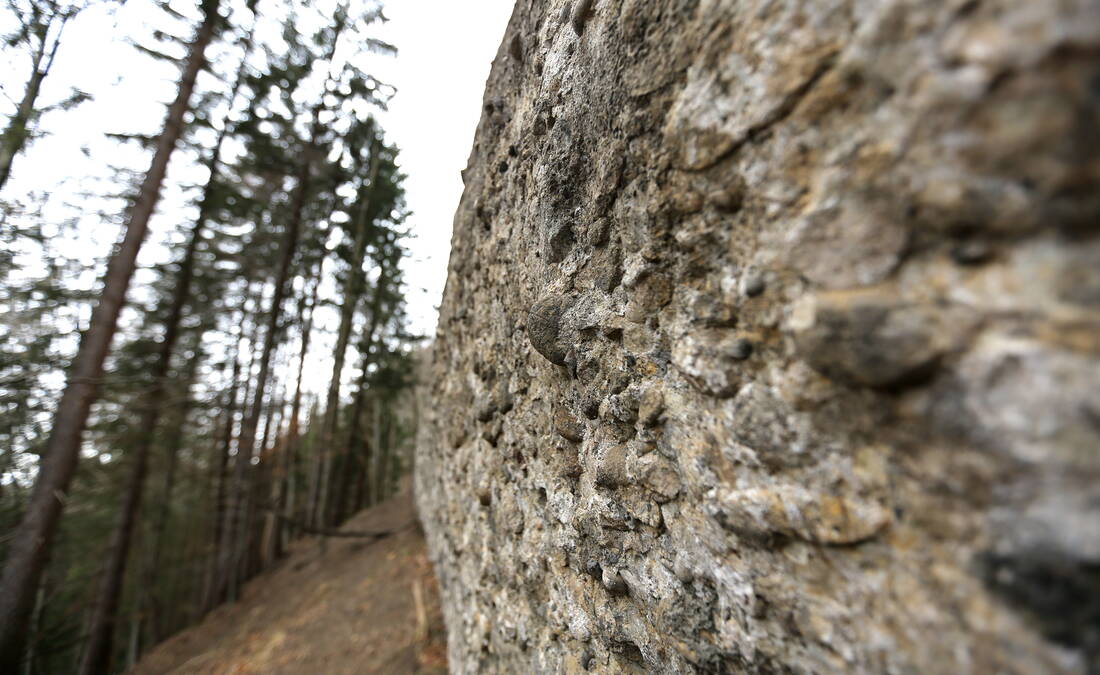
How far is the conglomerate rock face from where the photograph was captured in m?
0.72

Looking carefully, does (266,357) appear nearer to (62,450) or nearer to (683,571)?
(62,450)

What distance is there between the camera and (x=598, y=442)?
2018 mm

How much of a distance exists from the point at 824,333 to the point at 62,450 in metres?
7.89

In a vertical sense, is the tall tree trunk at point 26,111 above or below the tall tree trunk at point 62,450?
above

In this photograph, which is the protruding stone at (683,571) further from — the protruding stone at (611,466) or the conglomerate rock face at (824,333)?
the protruding stone at (611,466)

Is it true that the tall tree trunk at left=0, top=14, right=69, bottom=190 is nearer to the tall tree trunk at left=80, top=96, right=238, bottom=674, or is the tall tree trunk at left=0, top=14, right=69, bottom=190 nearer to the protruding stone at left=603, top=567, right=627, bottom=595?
the tall tree trunk at left=80, top=96, right=238, bottom=674

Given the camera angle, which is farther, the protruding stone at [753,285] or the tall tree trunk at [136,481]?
the tall tree trunk at [136,481]

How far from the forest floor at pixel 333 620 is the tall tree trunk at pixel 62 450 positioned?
2.40 meters

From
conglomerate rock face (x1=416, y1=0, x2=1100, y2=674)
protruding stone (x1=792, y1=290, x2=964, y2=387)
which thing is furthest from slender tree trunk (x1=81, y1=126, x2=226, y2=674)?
protruding stone (x1=792, y1=290, x2=964, y2=387)

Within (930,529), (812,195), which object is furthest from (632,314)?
(930,529)

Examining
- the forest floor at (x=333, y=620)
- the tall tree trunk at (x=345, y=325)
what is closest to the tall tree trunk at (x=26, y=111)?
the tall tree trunk at (x=345, y=325)

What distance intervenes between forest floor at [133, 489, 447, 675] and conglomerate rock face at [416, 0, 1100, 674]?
421 cm

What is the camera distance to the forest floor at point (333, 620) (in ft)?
18.2

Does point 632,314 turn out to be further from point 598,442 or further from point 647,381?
point 598,442
